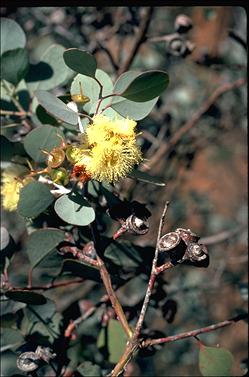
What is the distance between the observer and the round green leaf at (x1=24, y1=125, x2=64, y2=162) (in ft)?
3.35

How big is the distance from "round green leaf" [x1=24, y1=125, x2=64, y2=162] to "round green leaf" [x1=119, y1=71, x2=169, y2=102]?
0.18 m

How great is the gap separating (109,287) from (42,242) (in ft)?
0.57

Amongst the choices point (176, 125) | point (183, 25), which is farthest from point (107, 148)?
point (176, 125)

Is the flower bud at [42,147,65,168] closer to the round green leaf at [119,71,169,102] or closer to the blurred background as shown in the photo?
the round green leaf at [119,71,169,102]

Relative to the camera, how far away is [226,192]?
5.65 meters

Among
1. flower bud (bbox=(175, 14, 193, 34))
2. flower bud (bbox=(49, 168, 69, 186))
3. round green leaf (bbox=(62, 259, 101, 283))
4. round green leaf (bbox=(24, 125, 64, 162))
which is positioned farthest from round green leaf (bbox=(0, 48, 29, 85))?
flower bud (bbox=(175, 14, 193, 34))

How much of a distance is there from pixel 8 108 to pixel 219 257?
86.9 inches

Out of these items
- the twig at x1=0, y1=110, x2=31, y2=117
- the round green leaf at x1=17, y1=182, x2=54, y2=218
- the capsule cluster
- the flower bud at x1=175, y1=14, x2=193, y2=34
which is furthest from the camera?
the flower bud at x1=175, y1=14, x2=193, y2=34

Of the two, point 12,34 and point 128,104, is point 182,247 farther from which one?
point 12,34

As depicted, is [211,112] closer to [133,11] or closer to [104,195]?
[133,11]

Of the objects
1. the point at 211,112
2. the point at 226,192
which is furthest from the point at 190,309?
the point at 226,192

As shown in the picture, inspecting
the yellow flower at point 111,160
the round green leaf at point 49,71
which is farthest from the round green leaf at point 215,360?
the round green leaf at point 49,71

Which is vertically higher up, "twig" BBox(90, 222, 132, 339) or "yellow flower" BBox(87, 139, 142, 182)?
"yellow flower" BBox(87, 139, 142, 182)

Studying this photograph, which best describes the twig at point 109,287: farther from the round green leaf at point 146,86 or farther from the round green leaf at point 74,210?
the round green leaf at point 146,86
